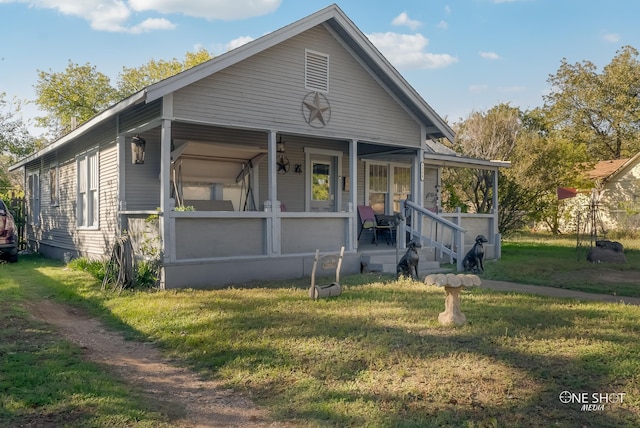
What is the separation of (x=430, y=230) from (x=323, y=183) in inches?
117

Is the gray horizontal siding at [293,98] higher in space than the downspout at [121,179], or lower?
higher

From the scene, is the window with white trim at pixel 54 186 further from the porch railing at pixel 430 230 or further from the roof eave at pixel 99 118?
the porch railing at pixel 430 230

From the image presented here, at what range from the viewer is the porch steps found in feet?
35.9

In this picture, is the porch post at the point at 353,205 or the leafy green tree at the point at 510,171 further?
the leafy green tree at the point at 510,171

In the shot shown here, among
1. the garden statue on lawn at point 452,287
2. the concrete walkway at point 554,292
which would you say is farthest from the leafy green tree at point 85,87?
the garden statue on lawn at point 452,287

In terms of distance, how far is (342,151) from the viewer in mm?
13500

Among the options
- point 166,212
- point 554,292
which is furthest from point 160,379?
point 554,292

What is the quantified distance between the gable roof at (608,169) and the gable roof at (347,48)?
20004 millimetres

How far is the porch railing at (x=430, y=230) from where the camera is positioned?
A: 11.8m

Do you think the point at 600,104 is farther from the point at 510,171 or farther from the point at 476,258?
the point at 476,258

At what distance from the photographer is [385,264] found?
11008 mm

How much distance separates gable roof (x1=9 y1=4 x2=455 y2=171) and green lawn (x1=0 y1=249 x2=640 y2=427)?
11.5ft

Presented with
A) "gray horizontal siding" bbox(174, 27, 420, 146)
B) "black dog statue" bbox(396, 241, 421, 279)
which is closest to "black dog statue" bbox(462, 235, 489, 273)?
"black dog statue" bbox(396, 241, 421, 279)

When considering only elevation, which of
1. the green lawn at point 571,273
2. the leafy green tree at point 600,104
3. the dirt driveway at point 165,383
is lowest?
the dirt driveway at point 165,383
